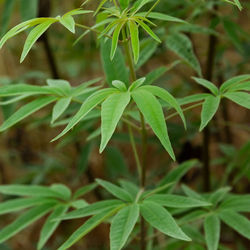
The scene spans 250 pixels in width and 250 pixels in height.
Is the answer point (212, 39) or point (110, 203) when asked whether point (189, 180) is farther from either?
point (110, 203)

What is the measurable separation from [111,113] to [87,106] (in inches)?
1.8

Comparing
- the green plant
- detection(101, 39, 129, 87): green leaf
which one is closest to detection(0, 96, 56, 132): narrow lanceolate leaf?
the green plant

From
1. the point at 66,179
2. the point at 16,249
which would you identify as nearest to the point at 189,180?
the point at 66,179

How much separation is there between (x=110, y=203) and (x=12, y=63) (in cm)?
135

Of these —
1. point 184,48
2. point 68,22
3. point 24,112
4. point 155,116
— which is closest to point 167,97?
point 155,116

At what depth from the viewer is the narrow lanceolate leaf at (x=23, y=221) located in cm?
81

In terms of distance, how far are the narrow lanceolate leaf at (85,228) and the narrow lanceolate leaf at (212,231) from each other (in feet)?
0.50

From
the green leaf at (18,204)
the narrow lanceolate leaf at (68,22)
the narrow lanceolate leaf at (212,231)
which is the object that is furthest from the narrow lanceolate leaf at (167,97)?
the green leaf at (18,204)

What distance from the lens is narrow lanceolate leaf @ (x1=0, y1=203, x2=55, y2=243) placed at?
31.9 inches

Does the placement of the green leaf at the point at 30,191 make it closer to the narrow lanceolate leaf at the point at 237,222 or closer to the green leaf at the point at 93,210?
the green leaf at the point at 93,210

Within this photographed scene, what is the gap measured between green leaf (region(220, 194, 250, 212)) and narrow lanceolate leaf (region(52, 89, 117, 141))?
32cm

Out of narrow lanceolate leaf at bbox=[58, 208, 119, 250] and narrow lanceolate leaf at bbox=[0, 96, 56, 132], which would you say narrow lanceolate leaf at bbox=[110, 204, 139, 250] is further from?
narrow lanceolate leaf at bbox=[0, 96, 56, 132]

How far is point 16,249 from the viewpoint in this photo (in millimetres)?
1671

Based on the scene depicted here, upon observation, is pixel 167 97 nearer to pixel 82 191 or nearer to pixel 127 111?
pixel 127 111
